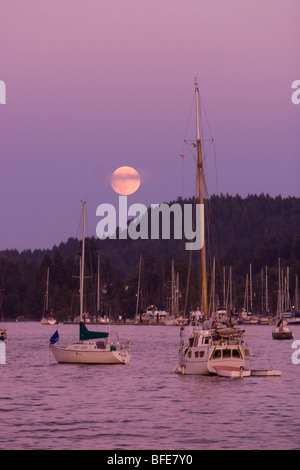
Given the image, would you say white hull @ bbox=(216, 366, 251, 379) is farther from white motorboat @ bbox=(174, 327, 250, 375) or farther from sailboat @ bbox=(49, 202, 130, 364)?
sailboat @ bbox=(49, 202, 130, 364)

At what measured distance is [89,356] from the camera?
8538 cm

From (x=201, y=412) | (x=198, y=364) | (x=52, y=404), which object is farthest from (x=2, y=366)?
(x=201, y=412)

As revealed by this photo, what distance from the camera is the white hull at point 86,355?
279 feet

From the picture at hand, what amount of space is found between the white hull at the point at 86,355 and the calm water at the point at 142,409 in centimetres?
88

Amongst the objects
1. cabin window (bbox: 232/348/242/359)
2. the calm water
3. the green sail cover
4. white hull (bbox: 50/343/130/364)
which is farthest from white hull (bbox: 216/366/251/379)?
white hull (bbox: 50/343/130/364)

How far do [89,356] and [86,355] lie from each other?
0.31 metres

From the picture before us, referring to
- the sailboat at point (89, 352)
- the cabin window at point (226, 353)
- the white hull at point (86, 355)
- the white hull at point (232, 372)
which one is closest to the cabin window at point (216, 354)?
the cabin window at point (226, 353)

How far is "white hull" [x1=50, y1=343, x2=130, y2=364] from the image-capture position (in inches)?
3354

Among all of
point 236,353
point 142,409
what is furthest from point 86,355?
point 142,409

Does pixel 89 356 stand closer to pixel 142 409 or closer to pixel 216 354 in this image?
pixel 216 354
